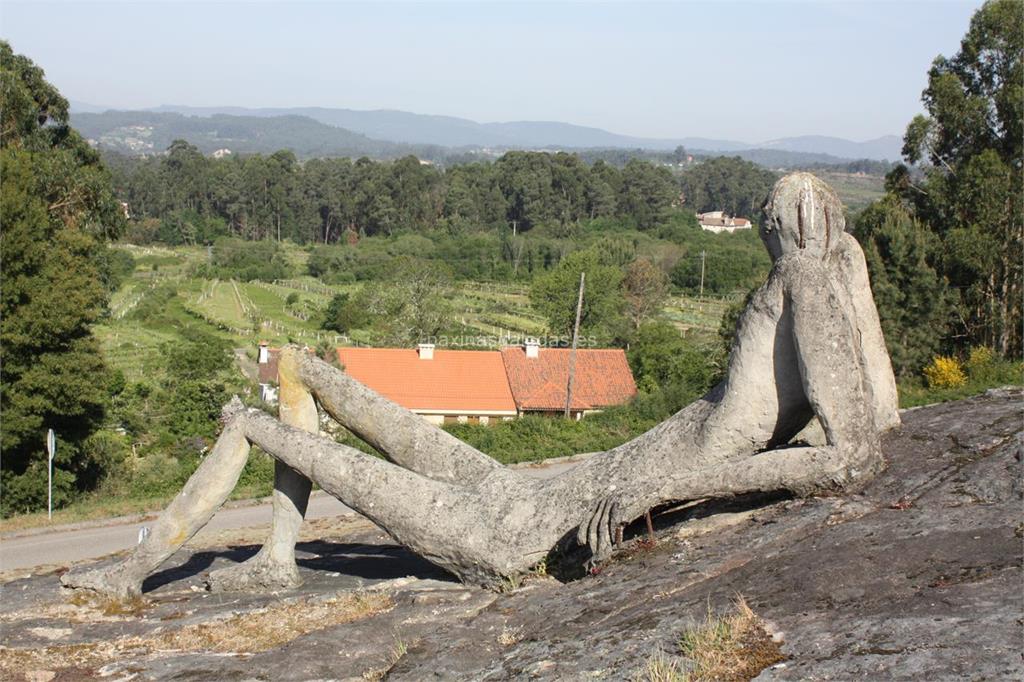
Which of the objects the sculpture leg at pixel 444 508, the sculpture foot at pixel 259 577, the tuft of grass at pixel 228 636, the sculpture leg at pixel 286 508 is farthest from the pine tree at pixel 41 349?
the sculpture leg at pixel 444 508

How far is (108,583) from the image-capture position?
883 cm

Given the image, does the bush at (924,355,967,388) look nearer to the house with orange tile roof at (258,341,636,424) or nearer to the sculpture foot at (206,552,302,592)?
the sculpture foot at (206,552,302,592)

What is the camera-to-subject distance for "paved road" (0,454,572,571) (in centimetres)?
1490

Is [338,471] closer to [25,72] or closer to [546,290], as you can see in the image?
[25,72]

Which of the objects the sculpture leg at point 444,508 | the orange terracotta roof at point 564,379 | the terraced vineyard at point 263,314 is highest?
the sculpture leg at point 444,508

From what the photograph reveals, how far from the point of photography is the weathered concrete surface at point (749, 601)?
17.2 feet

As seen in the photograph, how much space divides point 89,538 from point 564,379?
99.9 ft

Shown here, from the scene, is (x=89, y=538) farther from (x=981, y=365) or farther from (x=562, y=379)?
(x=562, y=379)

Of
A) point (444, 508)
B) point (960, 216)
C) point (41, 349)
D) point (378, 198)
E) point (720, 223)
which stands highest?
point (960, 216)

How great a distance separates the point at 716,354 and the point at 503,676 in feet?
139

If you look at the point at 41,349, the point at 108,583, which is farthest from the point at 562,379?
the point at 108,583

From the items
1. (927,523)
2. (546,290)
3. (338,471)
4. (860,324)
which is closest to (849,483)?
(927,523)

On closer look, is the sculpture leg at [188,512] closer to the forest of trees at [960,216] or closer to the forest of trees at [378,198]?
the forest of trees at [960,216]

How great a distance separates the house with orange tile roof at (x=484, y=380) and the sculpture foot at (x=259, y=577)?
30873mm
